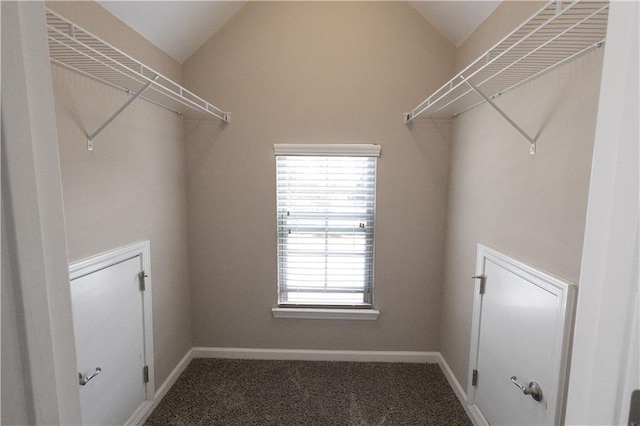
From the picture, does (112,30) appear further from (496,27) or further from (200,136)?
(496,27)

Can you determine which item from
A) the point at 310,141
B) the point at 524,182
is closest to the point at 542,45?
the point at 524,182

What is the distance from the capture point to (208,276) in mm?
2457

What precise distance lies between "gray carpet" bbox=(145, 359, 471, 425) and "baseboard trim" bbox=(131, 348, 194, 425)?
38 millimetres

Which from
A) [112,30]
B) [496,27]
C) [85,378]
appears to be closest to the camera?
[85,378]

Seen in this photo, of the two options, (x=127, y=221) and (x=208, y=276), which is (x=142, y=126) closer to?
(x=127, y=221)

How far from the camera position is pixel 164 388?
2102mm

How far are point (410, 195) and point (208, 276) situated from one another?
6.00 feet

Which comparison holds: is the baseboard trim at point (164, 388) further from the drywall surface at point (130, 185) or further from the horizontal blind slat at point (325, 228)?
the horizontal blind slat at point (325, 228)

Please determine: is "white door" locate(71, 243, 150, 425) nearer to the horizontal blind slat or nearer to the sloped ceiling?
the horizontal blind slat

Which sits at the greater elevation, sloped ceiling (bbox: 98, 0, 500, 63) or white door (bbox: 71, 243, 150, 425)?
sloped ceiling (bbox: 98, 0, 500, 63)

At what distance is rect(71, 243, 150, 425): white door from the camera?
54.6 inches

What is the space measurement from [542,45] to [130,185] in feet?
6.92

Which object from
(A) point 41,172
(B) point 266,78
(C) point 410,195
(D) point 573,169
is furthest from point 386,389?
(B) point 266,78

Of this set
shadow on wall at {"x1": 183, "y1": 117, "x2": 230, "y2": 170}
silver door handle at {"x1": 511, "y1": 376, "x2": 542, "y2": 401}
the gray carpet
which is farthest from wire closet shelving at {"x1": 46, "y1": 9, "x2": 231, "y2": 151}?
silver door handle at {"x1": 511, "y1": 376, "x2": 542, "y2": 401}
